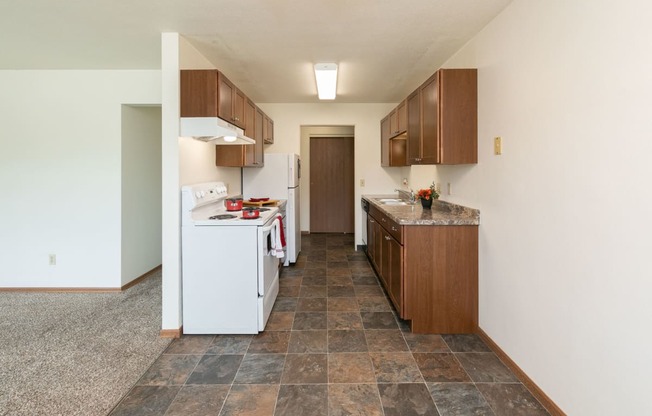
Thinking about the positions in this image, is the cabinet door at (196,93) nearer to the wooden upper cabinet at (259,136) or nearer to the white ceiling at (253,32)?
the white ceiling at (253,32)

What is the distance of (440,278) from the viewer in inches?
103

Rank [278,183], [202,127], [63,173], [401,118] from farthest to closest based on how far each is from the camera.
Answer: [278,183]
[401,118]
[63,173]
[202,127]

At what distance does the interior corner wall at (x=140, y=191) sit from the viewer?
12.1 ft

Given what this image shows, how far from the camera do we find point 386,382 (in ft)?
6.57

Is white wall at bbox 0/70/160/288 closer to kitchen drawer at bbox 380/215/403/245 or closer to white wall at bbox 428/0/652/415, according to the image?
kitchen drawer at bbox 380/215/403/245

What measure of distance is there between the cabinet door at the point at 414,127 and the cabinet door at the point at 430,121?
0.11 meters

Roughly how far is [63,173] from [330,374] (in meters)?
3.58

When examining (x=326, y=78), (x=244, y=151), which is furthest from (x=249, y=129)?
(x=326, y=78)

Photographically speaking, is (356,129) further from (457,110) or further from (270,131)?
(457,110)

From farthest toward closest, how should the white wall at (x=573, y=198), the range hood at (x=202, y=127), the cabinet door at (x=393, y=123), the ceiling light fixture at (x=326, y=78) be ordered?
the cabinet door at (x=393, y=123) < the ceiling light fixture at (x=326, y=78) < the range hood at (x=202, y=127) < the white wall at (x=573, y=198)

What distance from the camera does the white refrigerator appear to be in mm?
4633

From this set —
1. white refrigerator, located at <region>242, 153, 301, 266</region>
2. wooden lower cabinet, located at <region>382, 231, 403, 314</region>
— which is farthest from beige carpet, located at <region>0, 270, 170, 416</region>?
wooden lower cabinet, located at <region>382, 231, 403, 314</region>

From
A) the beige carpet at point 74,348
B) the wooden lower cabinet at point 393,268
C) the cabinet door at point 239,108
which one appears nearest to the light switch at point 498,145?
the wooden lower cabinet at point 393,268

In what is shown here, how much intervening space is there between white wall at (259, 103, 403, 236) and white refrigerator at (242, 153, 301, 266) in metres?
0.81
